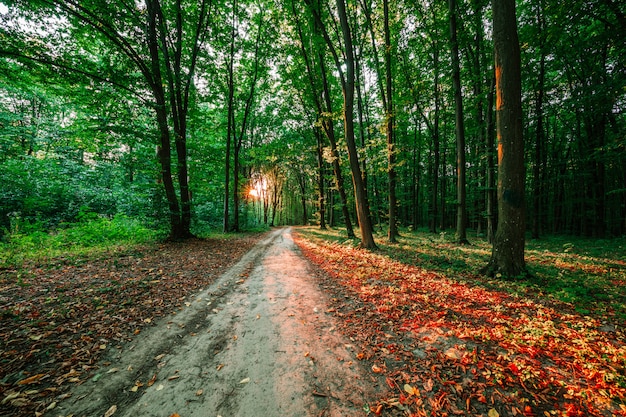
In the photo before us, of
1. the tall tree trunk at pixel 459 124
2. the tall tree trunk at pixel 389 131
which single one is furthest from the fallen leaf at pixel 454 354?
the tall tree trunk at pixel 459 124

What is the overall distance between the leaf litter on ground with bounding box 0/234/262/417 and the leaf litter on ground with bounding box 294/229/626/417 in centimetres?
363

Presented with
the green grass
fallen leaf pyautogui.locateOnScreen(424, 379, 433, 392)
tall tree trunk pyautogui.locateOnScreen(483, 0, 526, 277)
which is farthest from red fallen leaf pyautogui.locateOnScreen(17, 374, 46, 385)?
tall tree trunk pyautogui.locateOnScreen(483, 0, 526, 277)

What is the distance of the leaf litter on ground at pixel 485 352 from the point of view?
2215mm

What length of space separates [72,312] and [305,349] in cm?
438

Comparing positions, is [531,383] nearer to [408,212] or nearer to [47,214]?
[47,214]

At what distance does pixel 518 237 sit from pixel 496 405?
471 cm

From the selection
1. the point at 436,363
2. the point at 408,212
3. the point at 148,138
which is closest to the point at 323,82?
the point at 148,138

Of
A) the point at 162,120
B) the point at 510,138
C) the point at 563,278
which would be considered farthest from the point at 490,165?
the point at 162,120

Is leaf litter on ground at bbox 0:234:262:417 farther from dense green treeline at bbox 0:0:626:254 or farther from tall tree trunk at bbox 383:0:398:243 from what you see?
tall tree trunk at bbox 383:0:398:243

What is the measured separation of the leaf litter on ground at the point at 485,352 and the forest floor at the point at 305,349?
Answer: 2 cm

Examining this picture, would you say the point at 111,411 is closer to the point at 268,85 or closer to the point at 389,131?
the point at 389,131

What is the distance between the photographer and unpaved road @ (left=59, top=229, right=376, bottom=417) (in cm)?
229

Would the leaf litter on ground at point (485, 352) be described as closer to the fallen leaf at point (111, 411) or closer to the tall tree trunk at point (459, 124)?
the fallen leaf at point (111, 411)

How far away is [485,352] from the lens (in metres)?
2.87
